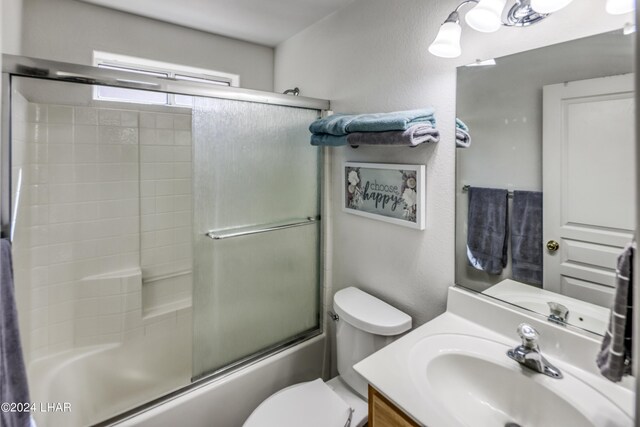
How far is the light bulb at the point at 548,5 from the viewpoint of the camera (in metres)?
0.81

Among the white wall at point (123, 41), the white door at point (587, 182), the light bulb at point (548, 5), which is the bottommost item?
the white door at point (587, 182)

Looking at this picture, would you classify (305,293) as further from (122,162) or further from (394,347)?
(122,162)

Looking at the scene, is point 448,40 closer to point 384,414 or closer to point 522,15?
point 522,15

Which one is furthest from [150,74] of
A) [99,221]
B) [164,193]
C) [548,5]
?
[548,5]

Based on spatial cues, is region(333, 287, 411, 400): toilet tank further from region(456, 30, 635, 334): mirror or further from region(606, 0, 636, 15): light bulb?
region(606, 0, 636, 15): light bulb

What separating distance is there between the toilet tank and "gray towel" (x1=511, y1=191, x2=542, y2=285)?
1.61ft

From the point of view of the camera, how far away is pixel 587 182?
0.88 m

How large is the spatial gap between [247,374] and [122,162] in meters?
1.42

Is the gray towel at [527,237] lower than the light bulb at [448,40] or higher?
lower

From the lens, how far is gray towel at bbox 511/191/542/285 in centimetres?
99

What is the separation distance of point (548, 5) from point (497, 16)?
0.13 meters

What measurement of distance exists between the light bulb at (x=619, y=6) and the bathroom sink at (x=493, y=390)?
0.98 m

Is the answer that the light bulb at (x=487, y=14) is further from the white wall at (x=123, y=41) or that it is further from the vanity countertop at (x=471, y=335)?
the white wall at (x=123, y=41)

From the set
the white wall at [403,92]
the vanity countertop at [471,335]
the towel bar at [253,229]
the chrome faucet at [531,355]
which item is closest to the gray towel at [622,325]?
the vanity countertop at [471,335]
